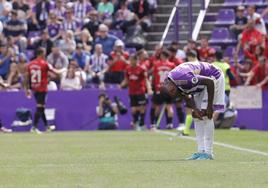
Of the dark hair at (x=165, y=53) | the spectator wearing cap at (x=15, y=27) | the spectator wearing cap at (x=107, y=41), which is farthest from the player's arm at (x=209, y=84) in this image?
the spectator wearing cap at (x=15, y=27)

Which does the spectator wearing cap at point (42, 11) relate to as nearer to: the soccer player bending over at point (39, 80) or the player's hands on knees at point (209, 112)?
the soccer player bending over at point (39, 80)

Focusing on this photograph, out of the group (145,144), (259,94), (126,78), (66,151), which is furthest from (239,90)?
(66,151)

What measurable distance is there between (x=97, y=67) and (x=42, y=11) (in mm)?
3980

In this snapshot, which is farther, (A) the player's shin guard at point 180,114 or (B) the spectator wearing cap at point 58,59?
(B) the spectator wearing cap at point 58,59

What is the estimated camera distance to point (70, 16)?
30.1 metres

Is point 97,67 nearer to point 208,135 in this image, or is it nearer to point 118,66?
point 118,66

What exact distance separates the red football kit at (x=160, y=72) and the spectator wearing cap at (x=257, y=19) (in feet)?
11.1

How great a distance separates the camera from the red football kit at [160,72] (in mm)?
25500

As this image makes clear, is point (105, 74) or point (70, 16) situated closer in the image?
point (105, 74)

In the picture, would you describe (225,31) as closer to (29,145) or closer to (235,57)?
(235,57)

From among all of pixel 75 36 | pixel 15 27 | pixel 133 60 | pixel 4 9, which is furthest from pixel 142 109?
pixel 4 9

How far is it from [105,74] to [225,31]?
4.20 m

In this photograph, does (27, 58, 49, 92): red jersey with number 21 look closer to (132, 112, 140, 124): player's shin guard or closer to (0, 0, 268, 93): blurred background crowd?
(0, 0, 268, 93): blurred background crowd

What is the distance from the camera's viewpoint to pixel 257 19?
2775cm
